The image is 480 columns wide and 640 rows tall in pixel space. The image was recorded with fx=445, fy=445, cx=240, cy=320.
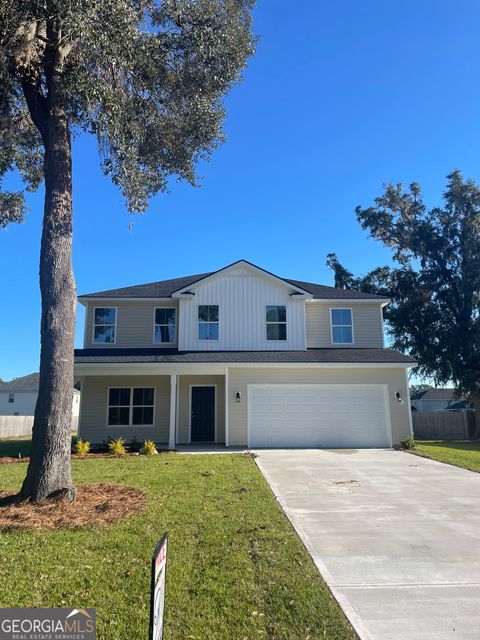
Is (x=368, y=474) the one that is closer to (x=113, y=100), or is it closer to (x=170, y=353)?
(x=170, y=353)

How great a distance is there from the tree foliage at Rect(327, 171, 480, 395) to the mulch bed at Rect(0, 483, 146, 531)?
2209cm

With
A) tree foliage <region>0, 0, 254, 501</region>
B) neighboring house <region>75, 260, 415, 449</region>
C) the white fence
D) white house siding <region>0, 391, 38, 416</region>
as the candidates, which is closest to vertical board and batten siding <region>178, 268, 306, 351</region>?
neighboring house <region>75, 260, 415, 449</region>

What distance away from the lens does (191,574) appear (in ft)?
14.3

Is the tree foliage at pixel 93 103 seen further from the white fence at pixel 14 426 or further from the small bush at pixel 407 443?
the white fence at pixel 14 426

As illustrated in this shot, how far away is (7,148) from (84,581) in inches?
407

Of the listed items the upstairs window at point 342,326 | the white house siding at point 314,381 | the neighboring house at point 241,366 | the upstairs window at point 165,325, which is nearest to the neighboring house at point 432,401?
the neighboring house at point 241,366

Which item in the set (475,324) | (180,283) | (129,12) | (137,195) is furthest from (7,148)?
(475,324)

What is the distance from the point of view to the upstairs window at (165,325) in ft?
59.3

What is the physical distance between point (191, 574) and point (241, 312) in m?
13.4

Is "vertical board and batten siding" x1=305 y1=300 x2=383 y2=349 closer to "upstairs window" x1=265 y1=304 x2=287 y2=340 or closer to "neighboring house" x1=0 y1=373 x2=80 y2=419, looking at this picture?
"upstairs window" x1=265 y1=304 x2=287 y2=340

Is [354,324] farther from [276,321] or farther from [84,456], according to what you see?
[84,456]

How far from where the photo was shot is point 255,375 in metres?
15.9

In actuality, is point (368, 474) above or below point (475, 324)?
below

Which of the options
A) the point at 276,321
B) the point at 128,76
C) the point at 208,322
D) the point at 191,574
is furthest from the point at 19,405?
the point at 191,574
